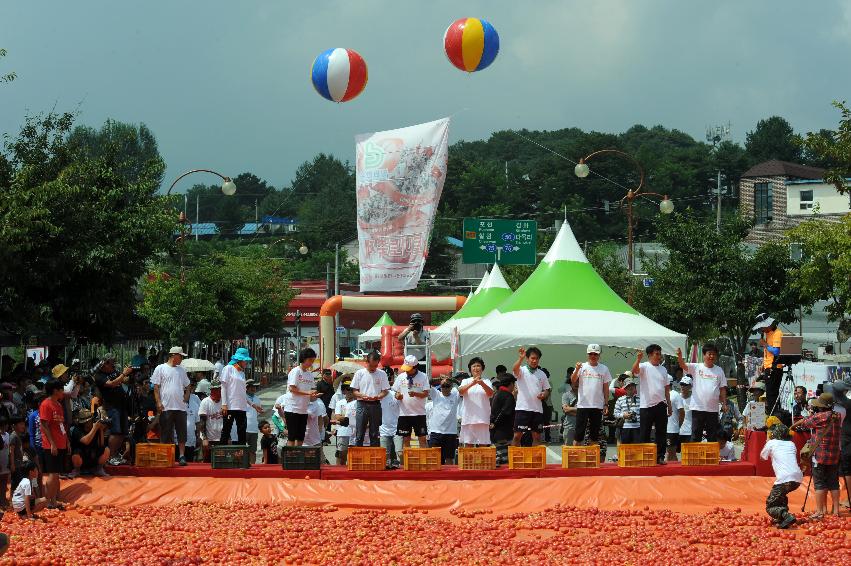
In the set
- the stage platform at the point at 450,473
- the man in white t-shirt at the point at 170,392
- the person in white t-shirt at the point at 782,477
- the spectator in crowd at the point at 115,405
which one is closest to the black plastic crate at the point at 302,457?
the stage platform at the point at 450,473

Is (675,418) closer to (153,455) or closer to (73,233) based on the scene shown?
(153,455)

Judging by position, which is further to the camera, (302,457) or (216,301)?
(216,301)

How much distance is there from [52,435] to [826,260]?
18112 mm

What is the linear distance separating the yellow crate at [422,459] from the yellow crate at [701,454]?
332 centimetres

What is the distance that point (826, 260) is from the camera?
2606cm

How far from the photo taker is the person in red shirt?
46.6ft

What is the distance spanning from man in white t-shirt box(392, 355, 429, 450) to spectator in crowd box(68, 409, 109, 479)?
4.00m

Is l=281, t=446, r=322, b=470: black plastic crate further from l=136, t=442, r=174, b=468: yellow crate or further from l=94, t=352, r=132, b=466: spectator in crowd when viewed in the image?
l=94, t=352, r=132, b=466: spectator in crowd

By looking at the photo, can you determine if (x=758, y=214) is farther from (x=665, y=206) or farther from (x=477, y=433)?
(x=477, y=433)

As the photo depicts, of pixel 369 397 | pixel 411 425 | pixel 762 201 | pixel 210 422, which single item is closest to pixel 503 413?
pixel 411 425

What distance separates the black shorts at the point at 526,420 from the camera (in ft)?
53.6

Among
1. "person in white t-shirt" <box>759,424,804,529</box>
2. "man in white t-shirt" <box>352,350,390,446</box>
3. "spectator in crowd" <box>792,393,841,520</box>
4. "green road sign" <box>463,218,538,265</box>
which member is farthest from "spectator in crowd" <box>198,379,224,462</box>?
"green road sign" <box>463,218,538,265</box>

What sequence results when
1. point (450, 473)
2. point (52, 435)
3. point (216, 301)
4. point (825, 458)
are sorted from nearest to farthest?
point (825, 458)
point (52, 435)
point (450, 473)
point (216, 301)

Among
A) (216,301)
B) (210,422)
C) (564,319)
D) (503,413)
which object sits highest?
(216,301)
